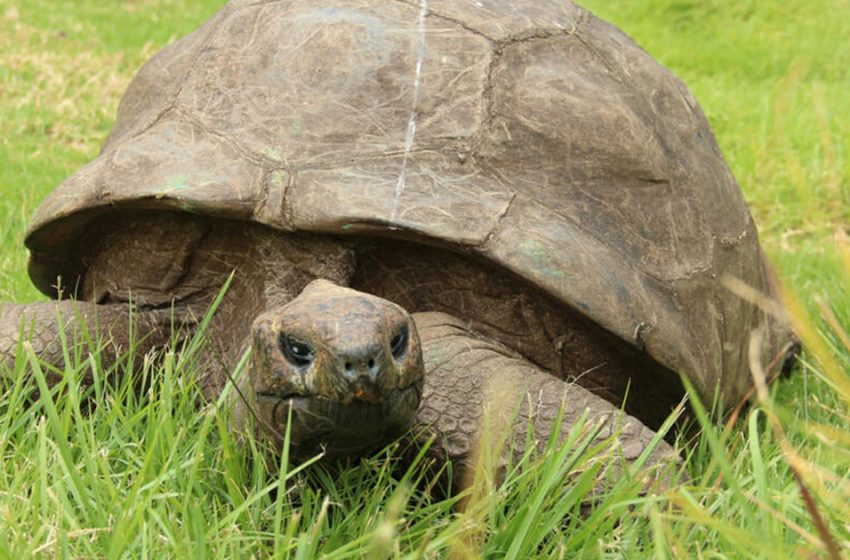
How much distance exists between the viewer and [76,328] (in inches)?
110

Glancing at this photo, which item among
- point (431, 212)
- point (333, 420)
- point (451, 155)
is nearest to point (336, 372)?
point (333, 420)

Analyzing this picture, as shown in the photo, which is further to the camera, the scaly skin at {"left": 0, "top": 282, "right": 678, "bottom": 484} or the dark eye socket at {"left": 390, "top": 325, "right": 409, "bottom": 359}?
the scaly skin at {"left": 0, "top": 282, "right": 678, "bottom": 484}

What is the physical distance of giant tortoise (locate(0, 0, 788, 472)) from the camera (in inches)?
102

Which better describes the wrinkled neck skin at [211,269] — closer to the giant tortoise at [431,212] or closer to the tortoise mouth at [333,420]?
the giant tortoise at [431,212]

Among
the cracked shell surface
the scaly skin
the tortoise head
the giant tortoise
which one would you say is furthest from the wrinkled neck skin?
the tortoise head

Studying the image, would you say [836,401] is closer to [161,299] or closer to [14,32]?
[161,299]

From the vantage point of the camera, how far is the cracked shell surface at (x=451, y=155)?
2635 mm

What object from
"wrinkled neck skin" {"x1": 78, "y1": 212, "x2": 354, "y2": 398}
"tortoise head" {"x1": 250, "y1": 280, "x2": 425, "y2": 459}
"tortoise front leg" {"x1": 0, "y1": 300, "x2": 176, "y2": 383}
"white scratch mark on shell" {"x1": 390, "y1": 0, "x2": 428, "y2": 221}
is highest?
"white scratch mark on shell" {"x1": 390, "y1": 0, "x2": 428, "y2": 221}

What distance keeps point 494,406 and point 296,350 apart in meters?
0.51

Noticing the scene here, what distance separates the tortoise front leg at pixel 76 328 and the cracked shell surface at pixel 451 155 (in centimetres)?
23

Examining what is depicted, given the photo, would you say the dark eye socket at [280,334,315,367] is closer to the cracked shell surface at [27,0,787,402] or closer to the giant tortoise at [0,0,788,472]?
the giant tortoise at [0,0,788,472]

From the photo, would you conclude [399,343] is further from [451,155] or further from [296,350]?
[451,155]

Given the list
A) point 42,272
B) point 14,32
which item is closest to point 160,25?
point 14,32

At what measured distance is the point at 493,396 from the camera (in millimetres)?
2475
